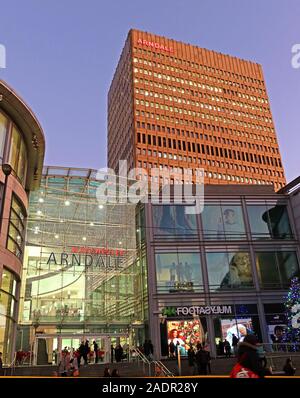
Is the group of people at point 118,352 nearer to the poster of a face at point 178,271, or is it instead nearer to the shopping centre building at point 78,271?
the shopping centre building at point 78,271

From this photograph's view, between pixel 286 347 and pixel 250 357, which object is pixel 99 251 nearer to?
pixel 286 347

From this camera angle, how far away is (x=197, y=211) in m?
36.6

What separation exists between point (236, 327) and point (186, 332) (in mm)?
4156

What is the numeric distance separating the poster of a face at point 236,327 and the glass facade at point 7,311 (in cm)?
1635

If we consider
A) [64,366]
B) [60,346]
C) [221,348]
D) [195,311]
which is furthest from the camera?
[195,311]

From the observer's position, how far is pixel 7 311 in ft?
78.0

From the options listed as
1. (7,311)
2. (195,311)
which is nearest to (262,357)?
(7,311)

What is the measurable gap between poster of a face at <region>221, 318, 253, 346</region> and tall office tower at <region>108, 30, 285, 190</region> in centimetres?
7355

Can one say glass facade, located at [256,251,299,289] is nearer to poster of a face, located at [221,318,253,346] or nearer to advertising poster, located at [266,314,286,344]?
advertising poster, located at [266,314,286,344]

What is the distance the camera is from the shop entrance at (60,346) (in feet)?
97.5

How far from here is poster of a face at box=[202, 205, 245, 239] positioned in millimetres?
35812

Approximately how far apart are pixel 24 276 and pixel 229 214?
Answer: 62.3 feet
